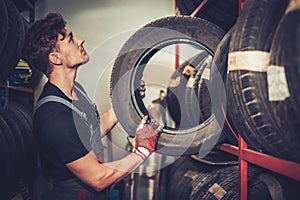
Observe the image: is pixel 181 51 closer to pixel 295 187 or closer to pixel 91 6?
pixel 91 6

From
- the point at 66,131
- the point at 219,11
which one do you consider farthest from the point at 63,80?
the point at 219,11

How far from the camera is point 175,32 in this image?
4.99 feet

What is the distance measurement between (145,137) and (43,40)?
0.77 m

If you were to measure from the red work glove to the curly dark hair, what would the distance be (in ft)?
2.00

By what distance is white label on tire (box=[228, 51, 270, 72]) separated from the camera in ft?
2.74

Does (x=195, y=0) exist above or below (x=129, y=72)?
above

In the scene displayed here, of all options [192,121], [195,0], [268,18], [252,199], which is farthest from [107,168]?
[195,0]

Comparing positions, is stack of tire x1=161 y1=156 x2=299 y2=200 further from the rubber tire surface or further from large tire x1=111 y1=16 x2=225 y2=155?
the rubber tire surface

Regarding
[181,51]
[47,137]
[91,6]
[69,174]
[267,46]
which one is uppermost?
[91,6]

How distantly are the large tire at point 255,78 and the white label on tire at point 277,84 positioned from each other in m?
0.04

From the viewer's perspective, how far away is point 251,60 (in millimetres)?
862

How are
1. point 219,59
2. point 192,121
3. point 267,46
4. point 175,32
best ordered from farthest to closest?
point 192,121 < point 175,32 < point 219,59 < point 267,46

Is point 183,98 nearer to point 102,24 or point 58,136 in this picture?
point 58,136

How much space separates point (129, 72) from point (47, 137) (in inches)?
22.4
